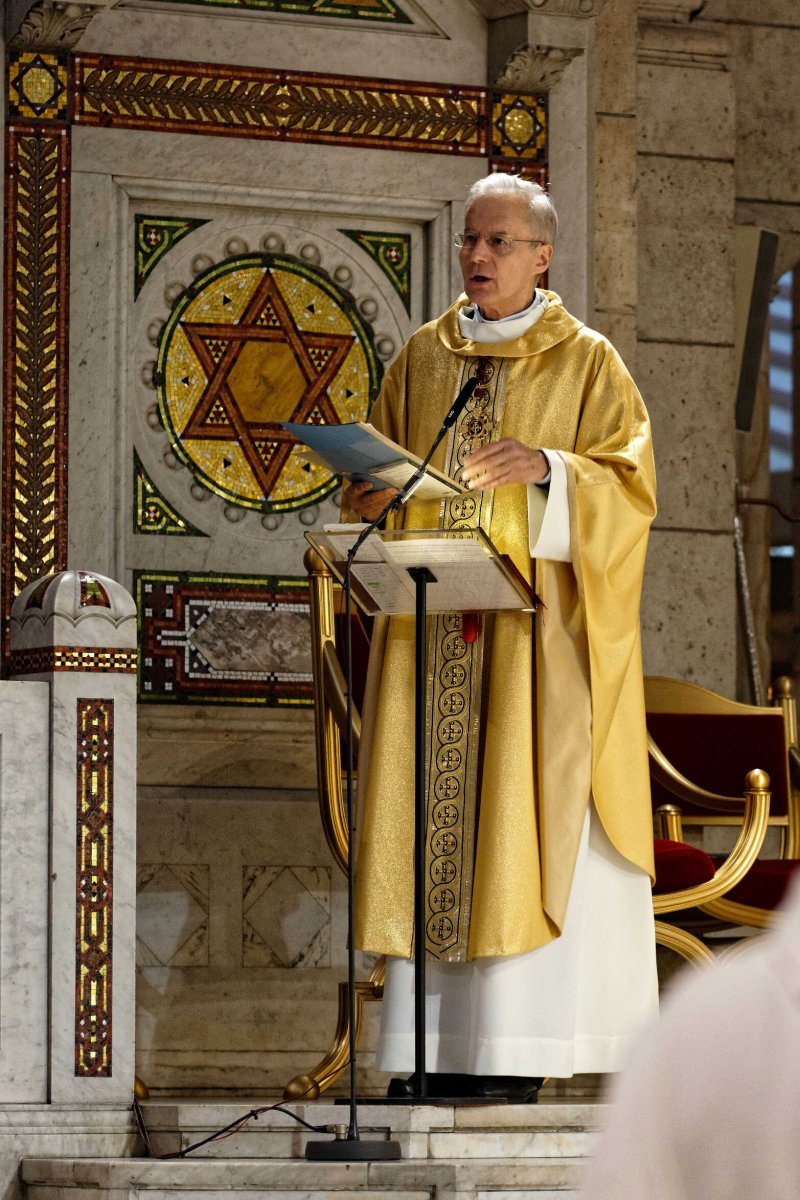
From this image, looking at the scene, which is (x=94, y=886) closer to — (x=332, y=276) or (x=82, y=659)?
(x=82, y=659)

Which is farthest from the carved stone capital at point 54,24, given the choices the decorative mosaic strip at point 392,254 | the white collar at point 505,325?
the white collar at point 505,325

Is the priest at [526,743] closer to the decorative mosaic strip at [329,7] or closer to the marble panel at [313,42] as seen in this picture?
the marble panel at [313,42]

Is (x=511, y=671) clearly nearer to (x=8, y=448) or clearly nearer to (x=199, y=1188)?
(x=199, y=1188)

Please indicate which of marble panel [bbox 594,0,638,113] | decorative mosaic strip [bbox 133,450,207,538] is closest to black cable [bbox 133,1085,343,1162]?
decorative mosaic strip [bbox 133,450,207,538]

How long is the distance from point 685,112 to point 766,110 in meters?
0.57

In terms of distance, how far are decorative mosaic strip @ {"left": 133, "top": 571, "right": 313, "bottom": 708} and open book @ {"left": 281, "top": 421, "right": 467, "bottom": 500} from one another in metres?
2.51

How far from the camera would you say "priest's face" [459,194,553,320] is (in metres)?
4.81

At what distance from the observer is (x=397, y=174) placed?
23.4ft

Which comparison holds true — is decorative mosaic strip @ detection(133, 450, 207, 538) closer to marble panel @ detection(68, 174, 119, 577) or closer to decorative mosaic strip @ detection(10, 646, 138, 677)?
marble panel @ detection(68, 174, 119, 577)

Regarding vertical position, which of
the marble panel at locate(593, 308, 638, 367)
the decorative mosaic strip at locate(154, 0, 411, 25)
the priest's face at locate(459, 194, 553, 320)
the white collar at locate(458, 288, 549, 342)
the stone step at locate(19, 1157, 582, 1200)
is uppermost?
the decorative mosaic strip at locate(154, 0, 411, 25)

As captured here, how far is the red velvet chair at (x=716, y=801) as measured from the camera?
5.50 metres

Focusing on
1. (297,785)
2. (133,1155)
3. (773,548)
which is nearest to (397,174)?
(297,785)

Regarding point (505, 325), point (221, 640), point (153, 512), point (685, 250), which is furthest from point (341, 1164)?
point (685, 250)

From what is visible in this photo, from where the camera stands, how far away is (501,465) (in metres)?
4.38
